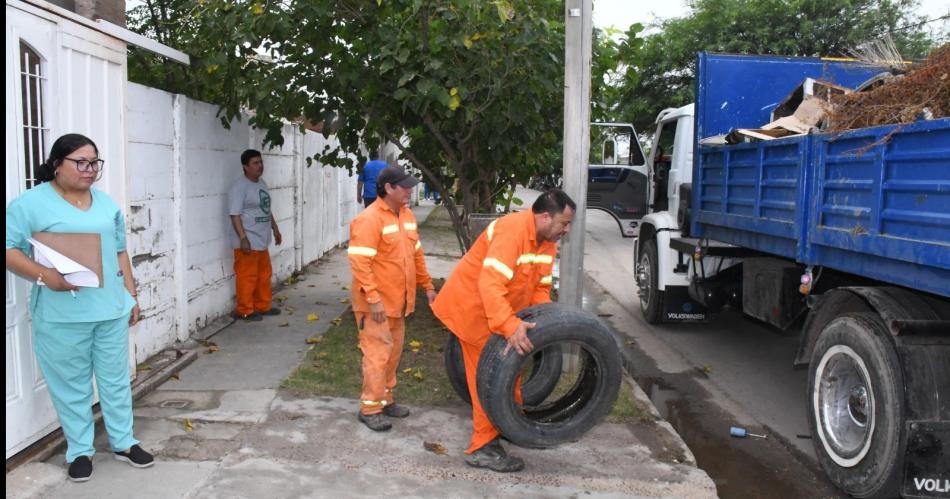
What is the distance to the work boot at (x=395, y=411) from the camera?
5101 millimetres

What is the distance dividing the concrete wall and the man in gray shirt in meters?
0.17

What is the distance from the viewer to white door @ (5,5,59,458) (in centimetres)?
399

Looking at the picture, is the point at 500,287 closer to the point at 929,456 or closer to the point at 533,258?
the point at 533,258

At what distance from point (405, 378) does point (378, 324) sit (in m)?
1.26

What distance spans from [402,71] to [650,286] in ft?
12.4

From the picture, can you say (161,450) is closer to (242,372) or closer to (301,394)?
(301,394)

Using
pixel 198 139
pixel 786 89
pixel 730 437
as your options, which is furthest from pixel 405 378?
pixel 786 89

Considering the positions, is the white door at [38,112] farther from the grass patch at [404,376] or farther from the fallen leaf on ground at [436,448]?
the fallen leaf on ground at [436,448]

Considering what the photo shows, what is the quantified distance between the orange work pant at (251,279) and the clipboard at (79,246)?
374 centimetres

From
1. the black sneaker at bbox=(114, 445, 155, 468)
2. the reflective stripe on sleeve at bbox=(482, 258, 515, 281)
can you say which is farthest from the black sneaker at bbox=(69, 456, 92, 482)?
the reflective stripe on sleeve at bbox=(482, 258, 515, 281)

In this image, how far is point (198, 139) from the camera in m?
7.08

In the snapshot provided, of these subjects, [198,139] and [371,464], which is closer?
[371,464]

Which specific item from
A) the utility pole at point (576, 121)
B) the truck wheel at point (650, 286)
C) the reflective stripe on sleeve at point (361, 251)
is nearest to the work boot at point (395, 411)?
the reflective stripe on sleeve at point (361, 251)

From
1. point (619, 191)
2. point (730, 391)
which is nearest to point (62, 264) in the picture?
point (730, 391)
